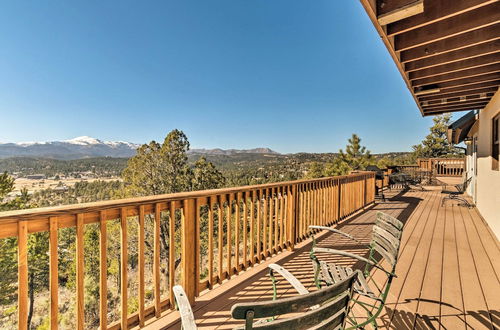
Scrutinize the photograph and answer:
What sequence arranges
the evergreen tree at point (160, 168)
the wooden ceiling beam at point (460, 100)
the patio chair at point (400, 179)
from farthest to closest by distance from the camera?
the evergreen tree at point (160, 168) → the patio chair at point (400, 179) → the wooden ceiling beam at point (460, 100)

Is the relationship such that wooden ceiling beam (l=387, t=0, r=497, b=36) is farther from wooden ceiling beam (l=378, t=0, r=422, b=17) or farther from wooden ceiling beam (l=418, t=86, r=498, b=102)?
wooden ceiling beam (l=418, t=86, r=498, b=102)

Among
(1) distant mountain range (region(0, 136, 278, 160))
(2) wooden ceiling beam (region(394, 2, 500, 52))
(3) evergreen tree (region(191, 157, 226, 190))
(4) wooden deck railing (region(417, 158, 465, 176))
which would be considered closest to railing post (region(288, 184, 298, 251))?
(2) wooden ceiling beam (region(394, 2, 500, 52))

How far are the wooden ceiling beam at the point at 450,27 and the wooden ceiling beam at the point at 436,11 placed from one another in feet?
0.96

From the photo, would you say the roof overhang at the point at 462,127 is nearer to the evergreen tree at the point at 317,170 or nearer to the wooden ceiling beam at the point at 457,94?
the wooden ceiling beam at the point at 457,94

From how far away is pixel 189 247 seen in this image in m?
2.17

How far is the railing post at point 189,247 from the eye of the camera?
2100mm

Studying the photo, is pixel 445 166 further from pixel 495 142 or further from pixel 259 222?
pixel 259 222

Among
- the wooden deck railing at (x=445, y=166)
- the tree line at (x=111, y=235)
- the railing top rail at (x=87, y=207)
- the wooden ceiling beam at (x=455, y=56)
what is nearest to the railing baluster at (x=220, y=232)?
the railing top rail at (x=87, y=207)

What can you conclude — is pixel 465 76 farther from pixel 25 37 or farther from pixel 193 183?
pixel 25 37

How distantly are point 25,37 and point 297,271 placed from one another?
1679 inches

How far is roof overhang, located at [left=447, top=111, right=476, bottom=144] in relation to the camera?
23.6 feet

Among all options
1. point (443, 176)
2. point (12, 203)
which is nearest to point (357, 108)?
point (443, 176)

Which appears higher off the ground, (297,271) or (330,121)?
(330,121)

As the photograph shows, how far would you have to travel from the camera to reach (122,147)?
113312 millimetres
